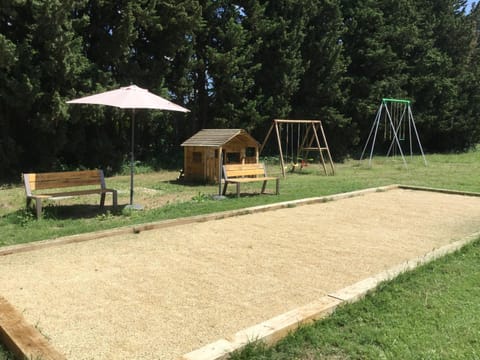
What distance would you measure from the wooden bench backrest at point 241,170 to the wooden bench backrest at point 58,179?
9.75 feet

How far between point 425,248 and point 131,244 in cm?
369

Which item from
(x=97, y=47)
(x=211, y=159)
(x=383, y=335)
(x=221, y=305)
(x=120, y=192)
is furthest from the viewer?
(x=97, y=47)

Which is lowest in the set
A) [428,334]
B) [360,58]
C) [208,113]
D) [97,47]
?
[428,334]

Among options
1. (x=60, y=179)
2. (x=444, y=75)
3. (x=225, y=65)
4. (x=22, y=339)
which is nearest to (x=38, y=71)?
(x=60, y=179)

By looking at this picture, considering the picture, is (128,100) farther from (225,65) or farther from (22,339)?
(225,65)

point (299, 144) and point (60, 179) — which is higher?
point (299, 144)

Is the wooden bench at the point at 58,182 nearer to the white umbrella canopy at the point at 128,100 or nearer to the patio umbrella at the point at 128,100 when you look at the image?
the patio umbrella at the point at 128,100

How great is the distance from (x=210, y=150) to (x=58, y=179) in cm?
522

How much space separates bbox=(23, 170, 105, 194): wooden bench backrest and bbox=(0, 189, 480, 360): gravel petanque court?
242cm

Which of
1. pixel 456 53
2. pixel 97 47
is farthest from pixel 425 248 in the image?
pixel 456 53

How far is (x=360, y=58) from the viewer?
22781 millimetres

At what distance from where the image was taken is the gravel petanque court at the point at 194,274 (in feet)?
10.9

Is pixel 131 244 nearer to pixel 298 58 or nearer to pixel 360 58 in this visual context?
pixel 298 58

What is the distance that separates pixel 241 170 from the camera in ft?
35.3
